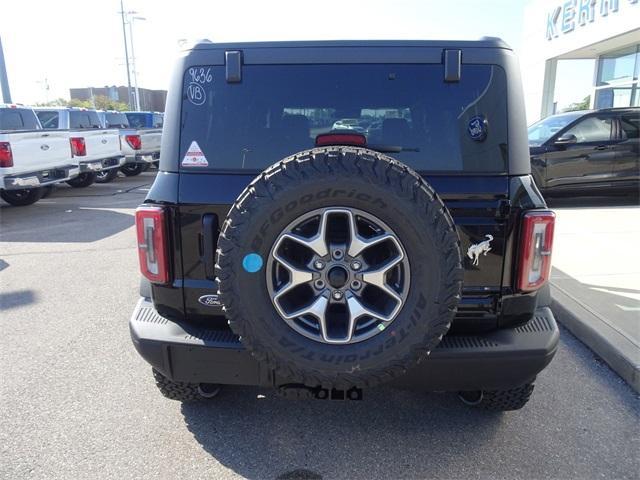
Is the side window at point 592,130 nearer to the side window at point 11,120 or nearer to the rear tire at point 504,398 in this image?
the rear tire at point 504,398

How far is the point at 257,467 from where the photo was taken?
231 centimetres

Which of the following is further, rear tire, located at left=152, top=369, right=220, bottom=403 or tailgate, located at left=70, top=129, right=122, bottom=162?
tailgate, located at left=70, top=129, right=122, bottom=162

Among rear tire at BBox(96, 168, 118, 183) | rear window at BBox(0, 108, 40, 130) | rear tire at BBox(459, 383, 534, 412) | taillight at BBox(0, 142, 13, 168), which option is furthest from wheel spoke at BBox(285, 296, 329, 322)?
rear tire at BBox(96, 168, 118, 183)

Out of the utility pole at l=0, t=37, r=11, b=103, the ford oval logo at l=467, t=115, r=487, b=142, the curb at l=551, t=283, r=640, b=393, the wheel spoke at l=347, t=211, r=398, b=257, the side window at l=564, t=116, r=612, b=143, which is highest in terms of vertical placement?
the utility pole at l=0, t=37, r=11, b=103

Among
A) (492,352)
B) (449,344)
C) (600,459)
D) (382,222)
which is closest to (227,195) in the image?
(382,222)

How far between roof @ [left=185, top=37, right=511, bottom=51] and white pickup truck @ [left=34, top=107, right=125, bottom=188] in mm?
9185

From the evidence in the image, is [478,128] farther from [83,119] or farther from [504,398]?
[83,119]

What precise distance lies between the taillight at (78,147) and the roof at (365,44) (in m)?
9.28

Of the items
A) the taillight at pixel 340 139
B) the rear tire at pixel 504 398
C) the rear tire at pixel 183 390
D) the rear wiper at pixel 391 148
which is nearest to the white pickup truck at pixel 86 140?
the rear tire at pixel 183 390

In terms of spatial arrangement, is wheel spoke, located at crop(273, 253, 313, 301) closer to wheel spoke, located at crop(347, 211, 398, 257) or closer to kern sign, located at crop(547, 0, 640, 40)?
wheel spoke, located at crop(347, 211, 398, 257)

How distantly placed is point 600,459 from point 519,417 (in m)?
0.44

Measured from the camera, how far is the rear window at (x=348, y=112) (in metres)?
2.20

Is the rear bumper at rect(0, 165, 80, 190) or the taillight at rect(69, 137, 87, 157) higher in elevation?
the taillight at rect(69, 137, 87, 157)

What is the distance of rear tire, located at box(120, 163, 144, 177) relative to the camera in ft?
49.5
